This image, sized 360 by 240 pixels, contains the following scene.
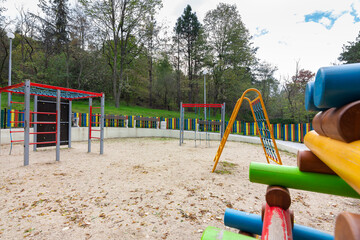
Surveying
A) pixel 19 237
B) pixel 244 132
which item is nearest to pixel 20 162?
pixel 19 237

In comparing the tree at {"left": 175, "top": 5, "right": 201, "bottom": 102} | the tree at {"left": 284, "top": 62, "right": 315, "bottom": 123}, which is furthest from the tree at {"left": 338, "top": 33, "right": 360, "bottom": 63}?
the tree at {"left": 175, "top": 5, "right": 201, "bottom": 102}

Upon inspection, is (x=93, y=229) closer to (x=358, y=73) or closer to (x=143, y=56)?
(x=358, y=73)

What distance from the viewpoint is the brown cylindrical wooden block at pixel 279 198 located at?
1.38 m

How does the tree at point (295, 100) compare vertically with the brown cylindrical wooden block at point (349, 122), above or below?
above

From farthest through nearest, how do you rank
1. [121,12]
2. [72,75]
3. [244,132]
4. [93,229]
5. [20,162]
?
[72,75], [121,12], [244,132], [20,162], [93,229]

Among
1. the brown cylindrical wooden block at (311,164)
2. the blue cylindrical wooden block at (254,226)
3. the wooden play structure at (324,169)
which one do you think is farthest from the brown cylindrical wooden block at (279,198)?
the blue cylindrical wooden block at (254,226)

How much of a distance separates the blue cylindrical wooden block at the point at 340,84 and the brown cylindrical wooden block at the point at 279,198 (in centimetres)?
88

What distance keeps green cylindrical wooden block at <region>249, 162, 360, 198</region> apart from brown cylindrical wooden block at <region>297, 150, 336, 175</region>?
3cm

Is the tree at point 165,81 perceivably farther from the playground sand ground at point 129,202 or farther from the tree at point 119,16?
the playground sand ground at point 129,202

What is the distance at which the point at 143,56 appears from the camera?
25.8 metres

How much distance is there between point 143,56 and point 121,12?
6807 mm

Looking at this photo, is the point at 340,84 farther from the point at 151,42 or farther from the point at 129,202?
the point at 151,42

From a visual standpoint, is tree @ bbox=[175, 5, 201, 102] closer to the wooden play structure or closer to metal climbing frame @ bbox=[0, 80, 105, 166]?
metal climbing frame @ bbox=[0, 80, 105, 166]

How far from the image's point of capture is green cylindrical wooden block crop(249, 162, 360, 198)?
134 cm
